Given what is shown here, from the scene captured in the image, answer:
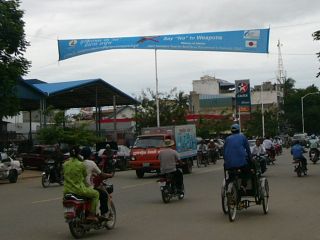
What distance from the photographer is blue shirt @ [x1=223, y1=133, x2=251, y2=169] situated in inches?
473

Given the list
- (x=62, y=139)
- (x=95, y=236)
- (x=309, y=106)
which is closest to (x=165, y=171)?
(x=95, y=236)

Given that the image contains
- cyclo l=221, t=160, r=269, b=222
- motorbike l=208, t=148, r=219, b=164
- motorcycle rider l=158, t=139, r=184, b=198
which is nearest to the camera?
cyclo l=221, t=160, r=269, b=222

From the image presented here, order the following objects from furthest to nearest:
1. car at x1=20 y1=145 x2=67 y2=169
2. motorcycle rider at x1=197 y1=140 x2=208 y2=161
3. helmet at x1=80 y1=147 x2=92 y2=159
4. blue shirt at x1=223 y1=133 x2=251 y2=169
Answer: motorcycle rider at x1=197 y1=140 x2=208 y2=161 → car at x1=20 y1=145 x2=67 y2=169 → blue shirt at x1=223 y1=133 x2=251 y2=169 → helmet at x1=80 y1=147 x2=92 y2=159

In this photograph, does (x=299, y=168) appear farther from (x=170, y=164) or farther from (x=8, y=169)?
(x=8, y=169)

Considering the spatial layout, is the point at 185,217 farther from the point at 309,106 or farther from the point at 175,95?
the point at 309,106

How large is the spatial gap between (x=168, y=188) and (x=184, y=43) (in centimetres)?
2214

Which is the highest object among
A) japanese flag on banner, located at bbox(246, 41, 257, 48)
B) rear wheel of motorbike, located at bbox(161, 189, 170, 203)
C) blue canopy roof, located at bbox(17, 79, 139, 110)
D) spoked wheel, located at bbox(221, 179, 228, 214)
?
japanese flag on banner, located at bbox(246, 41, 257, 48)

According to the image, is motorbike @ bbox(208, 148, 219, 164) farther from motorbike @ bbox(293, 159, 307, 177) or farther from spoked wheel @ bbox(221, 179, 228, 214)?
spoked wheel @ bbox(221, 179, 228, 214)

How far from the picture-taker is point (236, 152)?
12094 millimetres

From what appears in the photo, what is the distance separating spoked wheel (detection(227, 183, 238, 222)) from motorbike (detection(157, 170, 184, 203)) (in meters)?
4.14

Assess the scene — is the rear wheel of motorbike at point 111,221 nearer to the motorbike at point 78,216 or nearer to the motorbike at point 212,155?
the motorbike at point 78,216

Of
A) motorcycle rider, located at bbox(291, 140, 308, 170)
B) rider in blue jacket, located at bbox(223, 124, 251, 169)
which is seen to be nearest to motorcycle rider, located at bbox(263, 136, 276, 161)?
motorcycle rider, located at bbox(291, 140, 308, 170)

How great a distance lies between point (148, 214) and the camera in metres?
13.5

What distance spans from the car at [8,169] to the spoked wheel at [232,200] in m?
17.0
